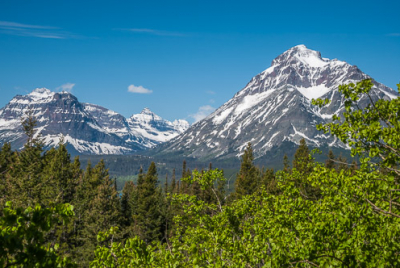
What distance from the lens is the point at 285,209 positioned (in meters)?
11.1

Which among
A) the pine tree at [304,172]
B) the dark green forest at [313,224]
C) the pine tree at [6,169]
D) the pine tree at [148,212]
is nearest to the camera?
the dark green forest at [313,224]

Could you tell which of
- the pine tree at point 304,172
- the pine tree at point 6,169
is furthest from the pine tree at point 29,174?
the pine tree at point 304,172

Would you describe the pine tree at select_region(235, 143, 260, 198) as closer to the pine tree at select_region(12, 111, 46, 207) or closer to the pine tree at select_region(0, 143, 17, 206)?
the pine tree at select_region(12, 111, 46, 207)

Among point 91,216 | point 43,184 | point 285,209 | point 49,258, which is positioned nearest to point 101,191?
point 91,216

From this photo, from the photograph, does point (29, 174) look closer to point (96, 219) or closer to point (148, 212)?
point (96, 219)

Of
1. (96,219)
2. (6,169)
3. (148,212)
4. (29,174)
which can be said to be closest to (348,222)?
(96,219)

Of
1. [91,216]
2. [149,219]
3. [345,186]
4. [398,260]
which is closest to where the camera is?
[398,260]

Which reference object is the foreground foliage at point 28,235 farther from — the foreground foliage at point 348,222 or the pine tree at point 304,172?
the pine tree at point 304,172

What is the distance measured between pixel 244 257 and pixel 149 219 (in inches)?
2002

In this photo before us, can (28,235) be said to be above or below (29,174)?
above

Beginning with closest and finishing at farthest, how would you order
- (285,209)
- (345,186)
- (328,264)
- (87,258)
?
(328,264) < (345,186) < (285,209) < (87,258)

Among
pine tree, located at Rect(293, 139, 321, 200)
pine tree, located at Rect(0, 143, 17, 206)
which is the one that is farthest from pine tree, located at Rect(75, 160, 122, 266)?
pine tree, located at Rect(293, 139, 321, 200)

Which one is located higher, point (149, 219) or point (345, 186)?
point (345, 186)

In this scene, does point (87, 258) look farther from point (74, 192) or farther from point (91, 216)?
point (74, 192)
